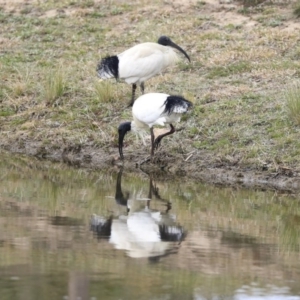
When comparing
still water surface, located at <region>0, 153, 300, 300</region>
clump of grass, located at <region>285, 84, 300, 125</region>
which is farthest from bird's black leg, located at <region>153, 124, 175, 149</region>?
clump of grass, located at <region>285, 84, 300, 125</region>

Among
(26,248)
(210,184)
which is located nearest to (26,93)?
(210,184)

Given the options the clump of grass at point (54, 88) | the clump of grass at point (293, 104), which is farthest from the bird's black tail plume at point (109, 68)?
the clump of grass at point (293, 104)

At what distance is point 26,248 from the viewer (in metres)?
8.12

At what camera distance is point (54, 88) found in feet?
49.1

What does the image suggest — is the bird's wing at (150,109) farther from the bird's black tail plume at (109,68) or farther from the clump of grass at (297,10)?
the clump of grass at (297,10)

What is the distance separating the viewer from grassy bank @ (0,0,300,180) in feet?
41.9

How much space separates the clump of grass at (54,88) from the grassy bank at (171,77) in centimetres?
2

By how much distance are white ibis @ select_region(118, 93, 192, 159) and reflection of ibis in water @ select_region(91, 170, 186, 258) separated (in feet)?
5.91

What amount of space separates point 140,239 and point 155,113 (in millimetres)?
3689

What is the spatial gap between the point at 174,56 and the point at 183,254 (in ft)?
21.5

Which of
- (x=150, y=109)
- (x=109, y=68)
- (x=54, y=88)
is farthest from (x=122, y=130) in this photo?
(x=54, y=88)

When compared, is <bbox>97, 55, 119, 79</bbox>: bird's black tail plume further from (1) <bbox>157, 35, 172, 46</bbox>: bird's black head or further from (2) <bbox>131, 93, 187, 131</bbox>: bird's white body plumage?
(2) <bbox>131, 93, 187, 131</bbox>: bird's white body plumage

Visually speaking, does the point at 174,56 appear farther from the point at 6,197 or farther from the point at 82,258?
the point at 82,258

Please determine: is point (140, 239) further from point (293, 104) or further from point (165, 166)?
point (293, 104)
